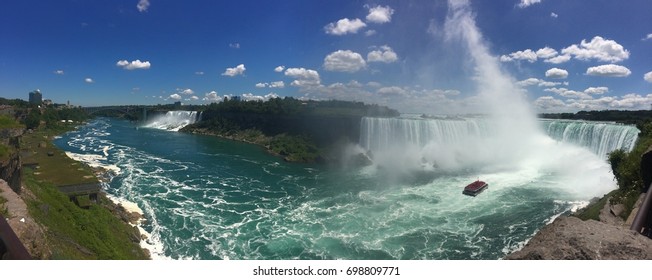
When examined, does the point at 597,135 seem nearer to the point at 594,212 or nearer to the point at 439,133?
the point at 439,133

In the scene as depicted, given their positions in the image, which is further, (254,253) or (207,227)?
(207,227)

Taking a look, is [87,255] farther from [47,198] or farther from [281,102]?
[281,102]

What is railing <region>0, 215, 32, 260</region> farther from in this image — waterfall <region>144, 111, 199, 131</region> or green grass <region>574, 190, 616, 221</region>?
waterfall <region>144, 111, 199, 131</region>

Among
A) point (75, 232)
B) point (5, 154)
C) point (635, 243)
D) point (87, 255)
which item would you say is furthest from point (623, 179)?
point (5, 154)

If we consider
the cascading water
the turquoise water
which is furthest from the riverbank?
the cascading water

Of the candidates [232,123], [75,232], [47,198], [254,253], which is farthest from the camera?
[232,123]

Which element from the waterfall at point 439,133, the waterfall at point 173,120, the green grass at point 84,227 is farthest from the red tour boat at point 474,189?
the waterfall at point 173,120
